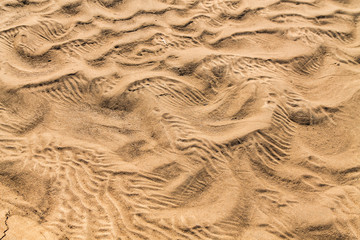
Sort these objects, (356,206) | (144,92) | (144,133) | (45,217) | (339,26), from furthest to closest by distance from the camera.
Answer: (339,26), (144,92), (144,133), (356,206), (45,217)

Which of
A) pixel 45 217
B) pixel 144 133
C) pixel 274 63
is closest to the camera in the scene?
pixel 45 217

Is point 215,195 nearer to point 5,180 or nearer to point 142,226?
point 142,226

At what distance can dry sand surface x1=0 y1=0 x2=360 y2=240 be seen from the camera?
6.68ft

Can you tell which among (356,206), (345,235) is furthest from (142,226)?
(356,206)

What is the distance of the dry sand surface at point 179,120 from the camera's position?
2.04m

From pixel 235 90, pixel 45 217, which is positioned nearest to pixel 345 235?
pixel 235 90

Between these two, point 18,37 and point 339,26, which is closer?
point 18,37

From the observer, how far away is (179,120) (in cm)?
249

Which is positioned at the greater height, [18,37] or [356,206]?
[18,37]

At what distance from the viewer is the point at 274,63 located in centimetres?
291

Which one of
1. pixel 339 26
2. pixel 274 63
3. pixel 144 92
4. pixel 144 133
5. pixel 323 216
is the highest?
pixel 339 26

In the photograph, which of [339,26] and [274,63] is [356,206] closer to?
[274,63]

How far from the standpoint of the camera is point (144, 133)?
243 centimetres

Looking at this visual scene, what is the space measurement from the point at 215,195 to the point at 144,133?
0.81 metres
